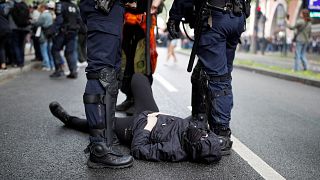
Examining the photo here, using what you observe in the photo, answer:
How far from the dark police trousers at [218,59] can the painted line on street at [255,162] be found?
29cm

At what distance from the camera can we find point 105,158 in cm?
290

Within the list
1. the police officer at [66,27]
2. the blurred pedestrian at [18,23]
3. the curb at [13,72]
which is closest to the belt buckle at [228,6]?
the police officer at [66,27]

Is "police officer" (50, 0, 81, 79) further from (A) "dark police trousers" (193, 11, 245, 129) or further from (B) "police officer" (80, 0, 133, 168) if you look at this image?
(B) "police officer" (80, 0, 133, 168)

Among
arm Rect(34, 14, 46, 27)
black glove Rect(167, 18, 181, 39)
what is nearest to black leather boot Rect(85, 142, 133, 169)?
black glove Rect(167, 18, 181, 39)

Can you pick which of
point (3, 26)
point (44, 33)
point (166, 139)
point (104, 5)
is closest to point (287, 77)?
point (44, 33)

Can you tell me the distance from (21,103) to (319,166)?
397 centimetres

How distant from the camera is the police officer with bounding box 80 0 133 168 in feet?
9.41

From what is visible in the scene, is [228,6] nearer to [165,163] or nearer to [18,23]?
[165,163]

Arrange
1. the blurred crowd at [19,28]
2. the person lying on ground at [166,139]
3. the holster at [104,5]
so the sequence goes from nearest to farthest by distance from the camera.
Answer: the holster at [104,5]
the person lying on ground at [166,139]
the blurred crowd at [19,28]

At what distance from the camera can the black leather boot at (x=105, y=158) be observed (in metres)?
2.89

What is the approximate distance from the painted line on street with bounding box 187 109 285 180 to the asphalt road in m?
0.01

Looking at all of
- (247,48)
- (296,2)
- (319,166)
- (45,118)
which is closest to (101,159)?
(319,166)

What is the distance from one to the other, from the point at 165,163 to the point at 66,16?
631 centimetres

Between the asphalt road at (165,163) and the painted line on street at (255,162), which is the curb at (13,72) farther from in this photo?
the painted line on street at (255,162)
